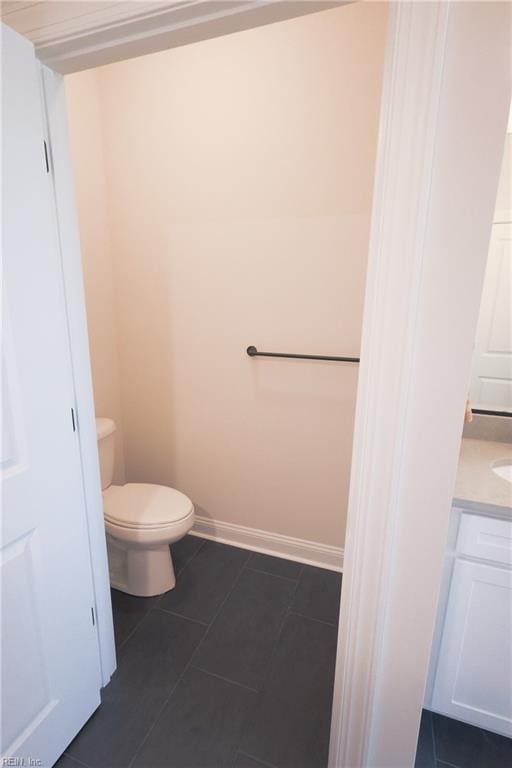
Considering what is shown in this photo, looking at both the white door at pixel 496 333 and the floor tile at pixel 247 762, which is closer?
the floor tile at pixel 247 762

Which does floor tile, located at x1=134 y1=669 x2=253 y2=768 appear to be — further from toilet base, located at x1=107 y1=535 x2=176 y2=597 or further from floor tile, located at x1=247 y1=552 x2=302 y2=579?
floor tile, located at x1=247 y1=552 x2=302 y2=579

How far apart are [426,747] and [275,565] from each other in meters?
0.94

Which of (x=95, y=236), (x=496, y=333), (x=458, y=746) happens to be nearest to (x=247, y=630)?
(x=458, y=746)

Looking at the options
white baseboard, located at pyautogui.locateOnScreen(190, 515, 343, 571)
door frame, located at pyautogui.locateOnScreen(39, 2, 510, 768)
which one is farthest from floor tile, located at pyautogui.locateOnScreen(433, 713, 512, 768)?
white baseboard, located at pyautogui.locateOnScreen(190, 515, 343, 571)

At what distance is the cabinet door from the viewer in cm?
110

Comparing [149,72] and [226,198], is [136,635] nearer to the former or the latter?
[226,198]

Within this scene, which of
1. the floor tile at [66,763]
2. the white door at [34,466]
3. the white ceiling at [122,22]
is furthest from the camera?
the floor tile at [66,763]

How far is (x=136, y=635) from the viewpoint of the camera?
1611 mm

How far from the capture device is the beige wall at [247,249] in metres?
1.59

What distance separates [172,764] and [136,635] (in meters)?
0.51

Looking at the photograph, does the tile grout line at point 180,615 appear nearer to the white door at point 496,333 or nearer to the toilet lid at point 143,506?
the toilet lid at point 143,506

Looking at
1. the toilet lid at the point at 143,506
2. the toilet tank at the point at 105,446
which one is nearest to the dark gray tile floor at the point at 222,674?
the toilet lid at the point at 143,506

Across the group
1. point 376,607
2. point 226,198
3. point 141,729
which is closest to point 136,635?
point 141,729

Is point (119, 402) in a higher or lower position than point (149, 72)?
lower
